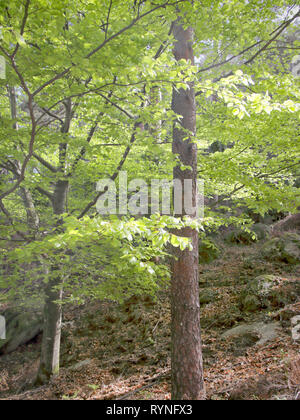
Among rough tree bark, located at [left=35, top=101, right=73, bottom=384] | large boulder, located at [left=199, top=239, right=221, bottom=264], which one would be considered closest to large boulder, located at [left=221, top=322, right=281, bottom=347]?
rough tree bark, located at [left=35, top=101, right=73, bottom=384]

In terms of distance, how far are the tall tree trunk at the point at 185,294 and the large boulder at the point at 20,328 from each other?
8.76 m

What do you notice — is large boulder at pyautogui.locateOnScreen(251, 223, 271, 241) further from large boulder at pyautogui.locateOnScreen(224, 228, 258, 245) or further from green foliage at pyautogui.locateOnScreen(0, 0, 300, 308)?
green foliage at pyautogui.locateOnScreen(0, 0, 300, 308)

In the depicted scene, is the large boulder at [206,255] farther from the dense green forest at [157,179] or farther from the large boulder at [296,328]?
the large boulder at [296,328]

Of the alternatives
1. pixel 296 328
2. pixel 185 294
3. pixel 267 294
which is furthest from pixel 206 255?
pixel 185 294

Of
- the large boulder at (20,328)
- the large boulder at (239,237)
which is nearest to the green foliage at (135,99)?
the large boulder at (20,328)

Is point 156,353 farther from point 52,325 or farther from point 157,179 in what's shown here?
point 157,179

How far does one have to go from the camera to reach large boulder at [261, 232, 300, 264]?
9.55 meters

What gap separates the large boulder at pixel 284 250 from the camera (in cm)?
955

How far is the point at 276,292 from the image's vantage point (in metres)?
7.28

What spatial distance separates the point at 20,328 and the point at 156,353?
7395 mm

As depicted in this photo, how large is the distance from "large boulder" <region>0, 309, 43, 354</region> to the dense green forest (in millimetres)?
843
